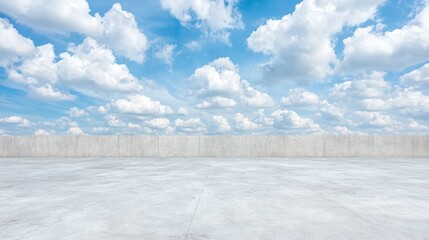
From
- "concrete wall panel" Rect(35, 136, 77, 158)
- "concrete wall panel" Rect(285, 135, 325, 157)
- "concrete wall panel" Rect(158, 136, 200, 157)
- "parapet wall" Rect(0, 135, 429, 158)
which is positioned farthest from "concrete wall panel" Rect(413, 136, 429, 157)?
"concrete wall panel" Rect(35, 136, 77, 158)

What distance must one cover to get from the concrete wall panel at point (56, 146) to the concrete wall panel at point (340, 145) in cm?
2141

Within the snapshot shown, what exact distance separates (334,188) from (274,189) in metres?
1.95

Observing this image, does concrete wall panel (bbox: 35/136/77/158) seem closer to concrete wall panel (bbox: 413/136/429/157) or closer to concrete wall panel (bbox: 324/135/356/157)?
concrete wall panel (bbox: 324/135/356/157)

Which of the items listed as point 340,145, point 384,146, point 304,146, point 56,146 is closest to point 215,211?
point 304,146

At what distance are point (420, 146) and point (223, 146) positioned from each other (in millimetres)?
16704

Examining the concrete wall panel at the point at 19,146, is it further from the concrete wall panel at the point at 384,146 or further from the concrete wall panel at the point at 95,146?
the concrete wall panel at the point at 384,146

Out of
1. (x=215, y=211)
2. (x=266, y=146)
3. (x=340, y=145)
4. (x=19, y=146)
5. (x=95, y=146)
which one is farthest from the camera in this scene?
(x=19, y=146)

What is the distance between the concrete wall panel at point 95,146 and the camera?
26.9 meters

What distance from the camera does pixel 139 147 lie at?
87.6 ft

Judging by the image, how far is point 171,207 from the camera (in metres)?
7.14

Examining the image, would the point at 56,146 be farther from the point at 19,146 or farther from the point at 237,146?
the point at 237,146

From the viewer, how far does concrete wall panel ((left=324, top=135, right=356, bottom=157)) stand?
2653 cm

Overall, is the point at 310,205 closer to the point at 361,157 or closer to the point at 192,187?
the point at 192,187

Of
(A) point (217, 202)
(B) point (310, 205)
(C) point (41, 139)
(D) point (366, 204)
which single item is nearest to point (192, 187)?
(A) point (217, 202)
